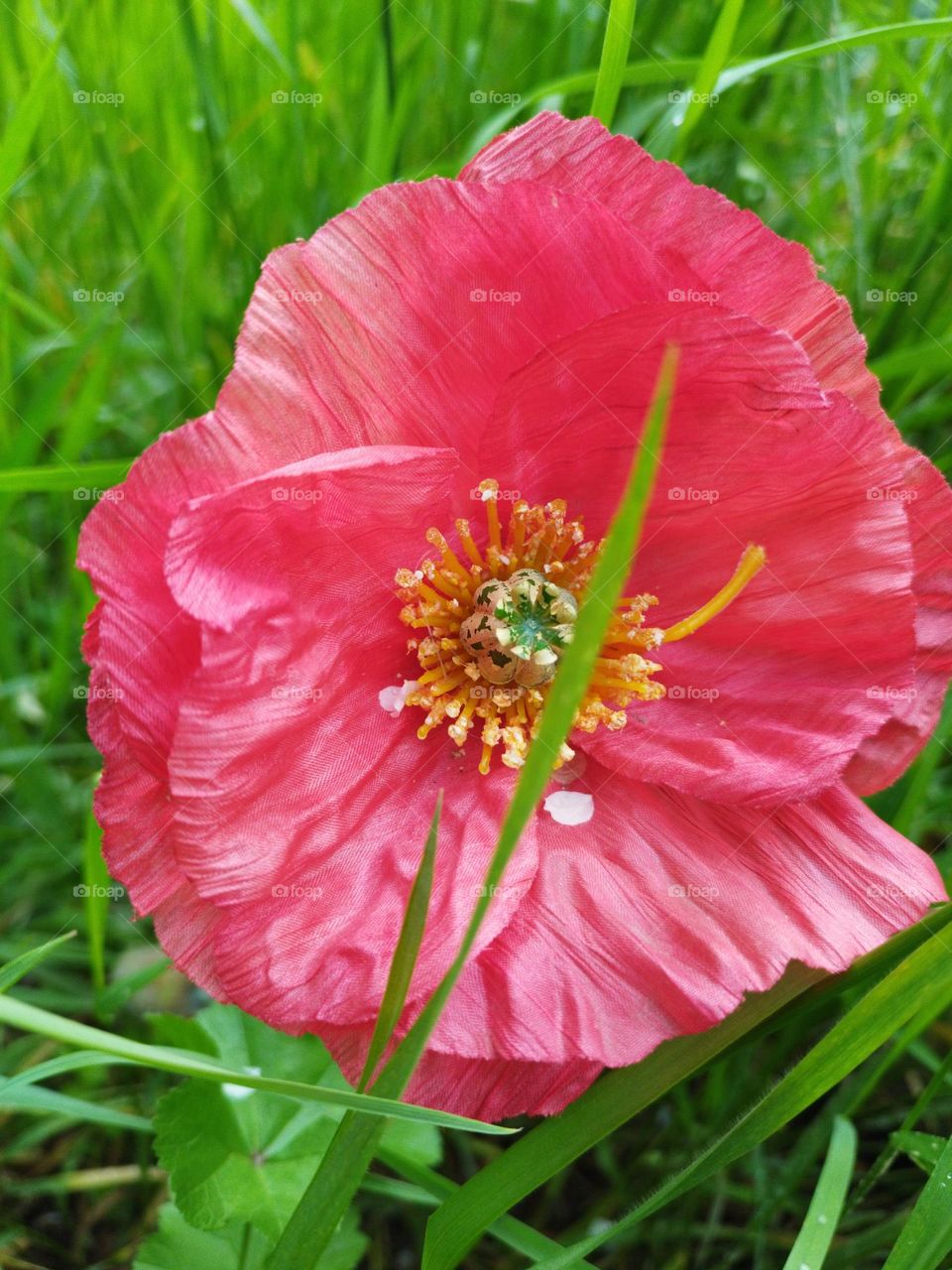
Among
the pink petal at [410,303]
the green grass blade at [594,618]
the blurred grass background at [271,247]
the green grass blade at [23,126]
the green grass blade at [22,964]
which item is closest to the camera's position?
the green grass blade at [594,618]

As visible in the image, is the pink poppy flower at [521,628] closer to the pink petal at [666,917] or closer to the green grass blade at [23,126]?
the pink petal at [666,917]

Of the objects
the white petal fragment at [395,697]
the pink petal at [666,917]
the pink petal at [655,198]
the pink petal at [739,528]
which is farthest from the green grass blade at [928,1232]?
the pink petal at [655,198]

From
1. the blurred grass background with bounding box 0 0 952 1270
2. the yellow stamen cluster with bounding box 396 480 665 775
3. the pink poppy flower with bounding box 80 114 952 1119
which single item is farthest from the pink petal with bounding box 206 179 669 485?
the blurred grass background with bounding box 0 0 952 1270

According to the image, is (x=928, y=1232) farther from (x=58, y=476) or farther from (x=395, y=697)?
(x=58, y=476)

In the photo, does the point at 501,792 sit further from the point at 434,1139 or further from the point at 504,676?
the point at 434,1139

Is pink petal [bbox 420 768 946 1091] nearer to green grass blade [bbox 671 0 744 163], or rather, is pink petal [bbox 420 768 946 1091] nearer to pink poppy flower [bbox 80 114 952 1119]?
pink poppy flower [bbox 80 114 952 1119]

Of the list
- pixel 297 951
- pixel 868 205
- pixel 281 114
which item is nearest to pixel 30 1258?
pixel 297 951
